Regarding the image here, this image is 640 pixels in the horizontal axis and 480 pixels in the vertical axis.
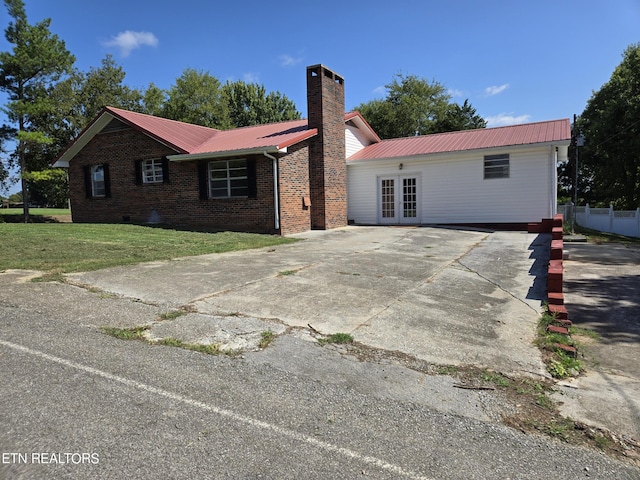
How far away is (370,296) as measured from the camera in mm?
6332

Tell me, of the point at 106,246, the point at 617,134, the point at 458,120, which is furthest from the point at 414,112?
the point at 106,246

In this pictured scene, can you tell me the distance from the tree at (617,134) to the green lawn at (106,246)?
28186 millimetres

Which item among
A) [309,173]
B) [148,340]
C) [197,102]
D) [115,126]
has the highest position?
[197,102]

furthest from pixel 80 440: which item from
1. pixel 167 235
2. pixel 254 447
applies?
pixel 167 235

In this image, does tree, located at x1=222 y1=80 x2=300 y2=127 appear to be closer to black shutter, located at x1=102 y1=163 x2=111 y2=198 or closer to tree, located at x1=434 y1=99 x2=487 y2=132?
tree, located at x1=434 y1=99 x2=487 y2=132

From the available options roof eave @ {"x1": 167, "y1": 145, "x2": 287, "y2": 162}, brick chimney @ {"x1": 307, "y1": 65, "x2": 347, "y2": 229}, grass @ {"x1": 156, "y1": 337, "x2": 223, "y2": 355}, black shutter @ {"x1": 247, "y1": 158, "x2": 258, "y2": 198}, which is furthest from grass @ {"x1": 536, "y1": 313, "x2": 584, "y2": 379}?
brick chimney @ {"x1": 307, "y1": 65, "x2": 347, "y2": 229}

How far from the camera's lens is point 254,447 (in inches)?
102

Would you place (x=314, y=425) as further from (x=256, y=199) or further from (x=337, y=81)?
(x=337, y=81)

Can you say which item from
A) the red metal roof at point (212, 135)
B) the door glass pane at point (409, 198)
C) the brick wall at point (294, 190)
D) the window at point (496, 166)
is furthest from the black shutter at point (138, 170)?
the window at point (496, 166)

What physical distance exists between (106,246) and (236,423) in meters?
8.80

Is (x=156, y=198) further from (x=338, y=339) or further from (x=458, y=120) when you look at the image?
(x=458, y=120)

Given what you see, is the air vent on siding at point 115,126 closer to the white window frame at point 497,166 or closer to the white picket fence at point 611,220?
the white window frame at point 497,166

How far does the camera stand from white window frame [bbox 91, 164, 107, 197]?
18.7 metres

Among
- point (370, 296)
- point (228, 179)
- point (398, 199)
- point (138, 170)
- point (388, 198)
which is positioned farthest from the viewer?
point (388, 198)
